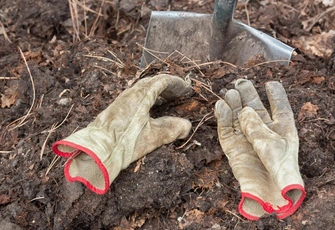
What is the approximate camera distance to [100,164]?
1.99 metres

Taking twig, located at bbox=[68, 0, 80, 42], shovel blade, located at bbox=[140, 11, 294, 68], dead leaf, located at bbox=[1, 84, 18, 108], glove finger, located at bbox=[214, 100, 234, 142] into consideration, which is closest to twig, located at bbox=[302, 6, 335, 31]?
shovel blade, located at bbox=[140, 11, 294, 68]

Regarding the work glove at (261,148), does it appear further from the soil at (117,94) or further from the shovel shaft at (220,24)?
the shovel shaft at (220,24)

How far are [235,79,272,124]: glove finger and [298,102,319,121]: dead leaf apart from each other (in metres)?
0.22

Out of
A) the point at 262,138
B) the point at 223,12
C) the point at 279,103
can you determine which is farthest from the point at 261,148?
the point at 223,12

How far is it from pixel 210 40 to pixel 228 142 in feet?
2.91

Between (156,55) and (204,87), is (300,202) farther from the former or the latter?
(156,55)

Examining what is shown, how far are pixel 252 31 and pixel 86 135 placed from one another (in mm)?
1375

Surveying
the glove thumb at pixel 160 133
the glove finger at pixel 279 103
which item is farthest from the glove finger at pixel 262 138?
the glove thumb at pixel 160 133

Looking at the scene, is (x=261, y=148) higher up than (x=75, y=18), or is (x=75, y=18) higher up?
(x=261, y=148)

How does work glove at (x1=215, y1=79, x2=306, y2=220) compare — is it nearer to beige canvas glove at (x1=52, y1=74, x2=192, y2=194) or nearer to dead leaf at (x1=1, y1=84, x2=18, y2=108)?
beige canvas glove at (x1=52, y1=74, x2=192, y2=194)

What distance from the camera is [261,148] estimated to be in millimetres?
2156

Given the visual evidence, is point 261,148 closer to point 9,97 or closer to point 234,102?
point 234,102

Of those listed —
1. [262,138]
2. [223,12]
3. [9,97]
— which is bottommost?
[9,97]

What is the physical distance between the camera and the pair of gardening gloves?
2061mm
